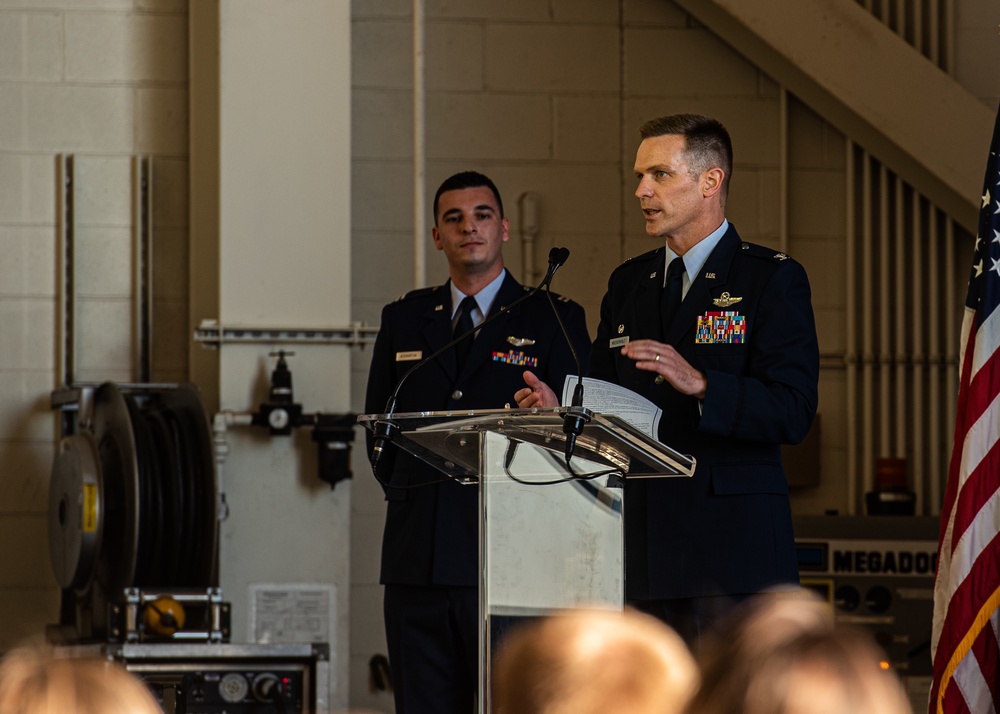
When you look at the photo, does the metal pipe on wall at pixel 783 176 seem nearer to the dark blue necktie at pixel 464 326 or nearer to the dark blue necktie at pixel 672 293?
the dark blue necktie at pixel 464 326

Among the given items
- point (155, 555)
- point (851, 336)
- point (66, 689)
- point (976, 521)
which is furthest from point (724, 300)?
point (851, 336)

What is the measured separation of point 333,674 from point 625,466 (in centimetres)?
284

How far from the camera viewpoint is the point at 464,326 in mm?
3400

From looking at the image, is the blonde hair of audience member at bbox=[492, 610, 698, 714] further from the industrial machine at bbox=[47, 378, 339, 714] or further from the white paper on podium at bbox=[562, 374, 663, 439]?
the industrial machine at bbox=[47, 378, 339, 714]

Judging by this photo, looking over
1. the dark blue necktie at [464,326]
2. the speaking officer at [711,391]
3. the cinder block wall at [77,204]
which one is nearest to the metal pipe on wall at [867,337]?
the dark blue necktie at [464,326]

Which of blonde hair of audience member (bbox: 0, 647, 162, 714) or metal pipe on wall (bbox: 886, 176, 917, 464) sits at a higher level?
metal pipe on wall (bbox: 886, 176, 917, 464)

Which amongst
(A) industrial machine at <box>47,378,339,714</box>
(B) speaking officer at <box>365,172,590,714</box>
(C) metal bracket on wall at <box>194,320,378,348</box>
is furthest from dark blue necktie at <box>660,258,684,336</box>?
(C) metal bracket on wall at <box>194,320,378,348</box>

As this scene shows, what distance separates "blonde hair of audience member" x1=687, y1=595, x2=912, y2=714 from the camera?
816 millimetres

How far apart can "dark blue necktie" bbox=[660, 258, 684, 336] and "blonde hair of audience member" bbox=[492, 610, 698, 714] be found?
5.46ft

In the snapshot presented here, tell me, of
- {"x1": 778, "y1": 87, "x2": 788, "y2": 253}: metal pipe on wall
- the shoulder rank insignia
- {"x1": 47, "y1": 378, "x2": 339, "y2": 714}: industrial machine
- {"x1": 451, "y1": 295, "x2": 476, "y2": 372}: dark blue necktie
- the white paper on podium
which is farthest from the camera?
{"x1": 778, "y1": 87, "x2": 788, "y2": 253}: metal pipe on wall

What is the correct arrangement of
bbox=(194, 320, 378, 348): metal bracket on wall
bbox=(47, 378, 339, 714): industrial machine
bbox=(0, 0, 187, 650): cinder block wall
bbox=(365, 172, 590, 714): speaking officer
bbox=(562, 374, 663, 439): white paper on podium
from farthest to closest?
1. bbox=(0, 0, 187, 650): cinder block wall
2. bbox=(194, 320, 378, 348): metal bracket on wall
3. bbox=(47, 378, 339, 714): industrial machine
4. bbox=(365, 172, 590, 714): speaking officer
5. bbox=(562, 374, 663, 439): white paper on podium

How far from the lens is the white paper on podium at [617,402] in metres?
2.16

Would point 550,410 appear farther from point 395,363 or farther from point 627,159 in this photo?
point 627,159

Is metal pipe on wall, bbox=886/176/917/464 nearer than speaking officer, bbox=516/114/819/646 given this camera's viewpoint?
No
